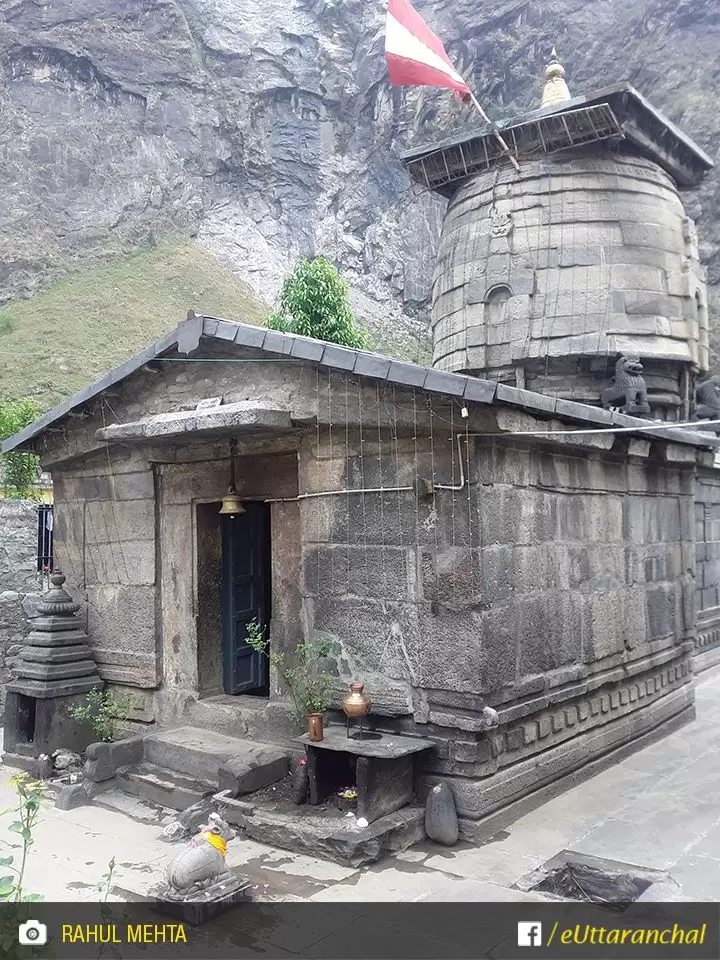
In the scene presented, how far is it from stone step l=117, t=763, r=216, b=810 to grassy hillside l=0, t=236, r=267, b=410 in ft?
96.5

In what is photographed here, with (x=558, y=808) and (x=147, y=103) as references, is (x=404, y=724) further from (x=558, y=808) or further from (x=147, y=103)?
(x=147, y=103)

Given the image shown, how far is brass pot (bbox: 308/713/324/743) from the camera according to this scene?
5926mm

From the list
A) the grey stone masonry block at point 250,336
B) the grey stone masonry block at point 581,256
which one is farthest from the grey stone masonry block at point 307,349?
the grey stone masonry block at point 581,256

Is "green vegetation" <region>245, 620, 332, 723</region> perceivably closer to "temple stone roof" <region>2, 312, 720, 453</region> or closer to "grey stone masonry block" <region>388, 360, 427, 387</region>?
"temple stone roof" <region>2, 312, 720, 453</region>

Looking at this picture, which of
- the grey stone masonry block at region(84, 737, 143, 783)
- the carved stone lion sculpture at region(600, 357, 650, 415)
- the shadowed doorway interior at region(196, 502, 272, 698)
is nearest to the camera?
the grey stone masonry block at region(84, 737, 143, 783)

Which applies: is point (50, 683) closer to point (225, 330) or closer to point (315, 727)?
point (315, 727)

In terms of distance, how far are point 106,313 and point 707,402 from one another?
37.1 metres

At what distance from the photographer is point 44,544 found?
1191cm

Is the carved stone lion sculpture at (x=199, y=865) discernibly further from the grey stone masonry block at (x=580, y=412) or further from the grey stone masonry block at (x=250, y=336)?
the grey stone masonry block at (x=580, y=412)

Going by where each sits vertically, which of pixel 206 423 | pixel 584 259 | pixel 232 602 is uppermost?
pixel 584 259

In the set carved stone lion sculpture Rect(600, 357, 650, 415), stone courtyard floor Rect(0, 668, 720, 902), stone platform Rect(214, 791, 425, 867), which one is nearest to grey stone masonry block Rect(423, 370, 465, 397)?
stone platform Rect(214, 791, 425, 867)

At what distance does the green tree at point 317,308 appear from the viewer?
2402cm

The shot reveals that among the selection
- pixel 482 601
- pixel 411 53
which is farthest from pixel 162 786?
pixel 411 53

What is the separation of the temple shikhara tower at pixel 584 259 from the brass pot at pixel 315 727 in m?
7.83
